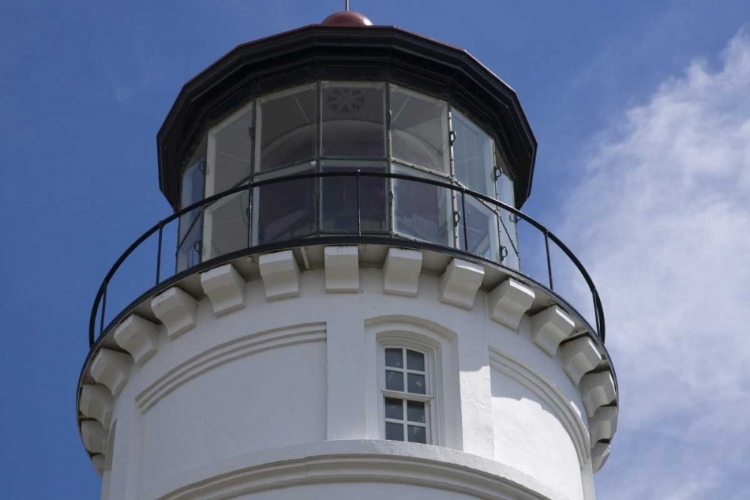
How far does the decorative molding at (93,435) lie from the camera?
71.5 ft

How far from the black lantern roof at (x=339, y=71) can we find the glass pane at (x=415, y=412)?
14.4ft

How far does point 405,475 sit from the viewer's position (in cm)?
1861

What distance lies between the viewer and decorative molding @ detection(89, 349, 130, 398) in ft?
69.3

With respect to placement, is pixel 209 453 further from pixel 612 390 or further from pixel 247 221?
pixel 612 390

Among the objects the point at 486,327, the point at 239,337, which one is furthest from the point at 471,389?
the point at 239,337

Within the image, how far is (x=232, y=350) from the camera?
20.1 metres

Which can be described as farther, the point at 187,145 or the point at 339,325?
the point at 187,145

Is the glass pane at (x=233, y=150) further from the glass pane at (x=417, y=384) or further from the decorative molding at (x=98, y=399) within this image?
the glass pane at (x=417, y=384)

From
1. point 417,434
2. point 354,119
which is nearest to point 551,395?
point 417,434

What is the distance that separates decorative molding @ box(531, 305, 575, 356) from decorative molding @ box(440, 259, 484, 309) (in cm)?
93

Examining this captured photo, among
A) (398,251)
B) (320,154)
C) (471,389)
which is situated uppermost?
(320,154)

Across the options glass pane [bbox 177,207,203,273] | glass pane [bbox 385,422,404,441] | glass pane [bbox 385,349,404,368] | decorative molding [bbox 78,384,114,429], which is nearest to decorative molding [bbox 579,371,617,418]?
glass pane [bbox 385,349,404,368]

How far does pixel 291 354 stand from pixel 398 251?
1.62 meters

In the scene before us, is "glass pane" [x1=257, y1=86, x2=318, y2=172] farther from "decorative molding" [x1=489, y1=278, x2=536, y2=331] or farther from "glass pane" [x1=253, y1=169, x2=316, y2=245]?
"decorative molding" [x1=489, y1=278, x2=536, y2=331]
